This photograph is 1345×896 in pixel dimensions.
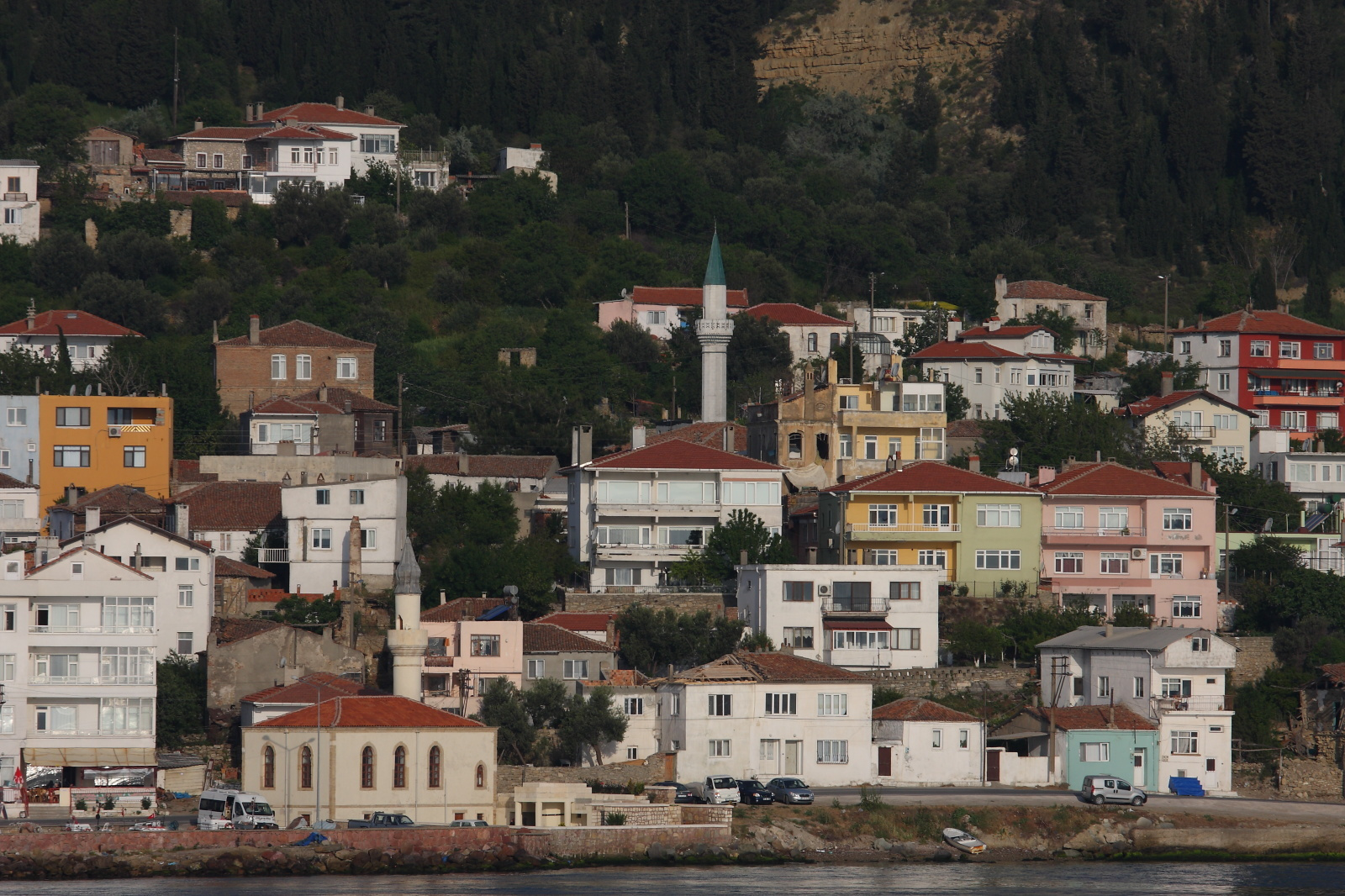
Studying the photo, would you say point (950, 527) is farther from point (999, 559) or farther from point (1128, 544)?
point (1128, 544)

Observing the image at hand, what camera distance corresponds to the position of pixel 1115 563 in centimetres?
7331

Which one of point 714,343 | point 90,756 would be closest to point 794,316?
point 714,343

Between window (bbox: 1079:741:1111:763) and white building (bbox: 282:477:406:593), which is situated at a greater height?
white building (bbox: 282:477:406:593)

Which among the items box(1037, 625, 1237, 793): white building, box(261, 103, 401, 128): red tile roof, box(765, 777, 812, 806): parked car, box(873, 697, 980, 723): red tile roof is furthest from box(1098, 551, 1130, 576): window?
box(261, 103, 401, 128): red tile roof

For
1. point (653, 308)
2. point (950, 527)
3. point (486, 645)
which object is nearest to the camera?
point (486, 645)

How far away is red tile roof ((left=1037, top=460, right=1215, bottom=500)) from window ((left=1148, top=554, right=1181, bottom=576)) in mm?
1932

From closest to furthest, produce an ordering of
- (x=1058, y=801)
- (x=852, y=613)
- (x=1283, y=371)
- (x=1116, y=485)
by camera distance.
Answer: (x=1058, y=801)
(x=852, y=613)
(x=1116, y=485)
(x=1283, y=371)

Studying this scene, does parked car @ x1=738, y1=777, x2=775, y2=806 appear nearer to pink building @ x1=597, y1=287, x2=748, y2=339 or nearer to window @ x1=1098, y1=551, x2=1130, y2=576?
window @ x1=1098, y1=551, x2=1130, y2=576

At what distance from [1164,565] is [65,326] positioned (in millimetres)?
45610

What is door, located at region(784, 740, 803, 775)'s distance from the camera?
60.7 m

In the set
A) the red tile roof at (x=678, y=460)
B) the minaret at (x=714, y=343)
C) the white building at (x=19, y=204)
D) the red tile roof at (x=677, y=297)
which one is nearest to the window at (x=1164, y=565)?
the red tile roof at (x=678, y=460)

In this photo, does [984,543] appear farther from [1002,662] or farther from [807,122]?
[807,122]

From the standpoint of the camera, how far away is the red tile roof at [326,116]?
11306cm

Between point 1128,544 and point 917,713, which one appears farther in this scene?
point 1128,544
